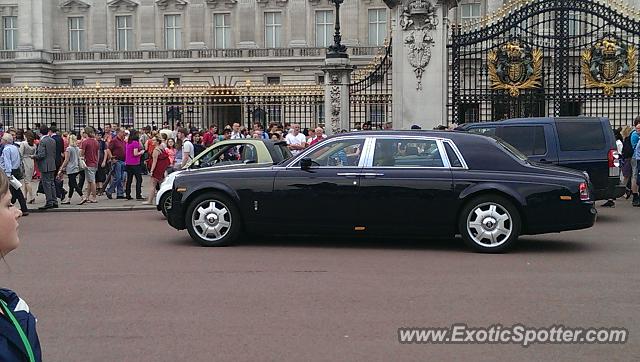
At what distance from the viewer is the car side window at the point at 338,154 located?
11023 mm

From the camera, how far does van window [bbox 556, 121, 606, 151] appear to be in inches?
563

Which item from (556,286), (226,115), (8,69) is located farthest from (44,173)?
(8,69)

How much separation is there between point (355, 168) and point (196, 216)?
242 cm

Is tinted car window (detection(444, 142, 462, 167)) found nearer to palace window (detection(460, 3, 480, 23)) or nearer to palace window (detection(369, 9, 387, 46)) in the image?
palace window (detection(460, 3, 480, 23))

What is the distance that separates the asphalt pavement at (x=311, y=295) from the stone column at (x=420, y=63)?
27.3 feet

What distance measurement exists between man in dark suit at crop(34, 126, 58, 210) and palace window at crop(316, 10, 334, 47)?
39.4 metres

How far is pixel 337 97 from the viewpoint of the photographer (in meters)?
22.2

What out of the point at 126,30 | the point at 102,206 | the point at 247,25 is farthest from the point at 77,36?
the point at 102,206

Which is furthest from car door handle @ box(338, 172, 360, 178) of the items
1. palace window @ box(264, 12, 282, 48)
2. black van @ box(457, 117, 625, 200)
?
palace window @ box(264, 12, 282, 48)

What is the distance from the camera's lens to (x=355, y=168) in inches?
430

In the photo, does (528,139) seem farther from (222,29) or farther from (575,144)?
(222,29)

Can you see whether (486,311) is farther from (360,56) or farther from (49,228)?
(360,56)

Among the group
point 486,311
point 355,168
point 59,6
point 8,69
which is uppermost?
point 59,6

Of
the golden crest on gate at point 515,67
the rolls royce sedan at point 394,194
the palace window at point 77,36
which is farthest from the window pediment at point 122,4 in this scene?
the rolls royce sedan at point 394,194
